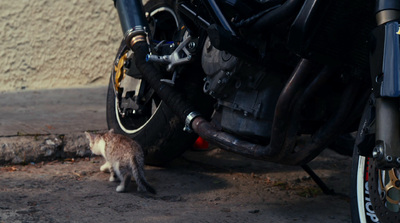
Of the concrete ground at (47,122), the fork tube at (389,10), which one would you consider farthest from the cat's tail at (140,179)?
the fork tube at (389,10)

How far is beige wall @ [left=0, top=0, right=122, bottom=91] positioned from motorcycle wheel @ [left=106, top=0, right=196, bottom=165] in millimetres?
2343

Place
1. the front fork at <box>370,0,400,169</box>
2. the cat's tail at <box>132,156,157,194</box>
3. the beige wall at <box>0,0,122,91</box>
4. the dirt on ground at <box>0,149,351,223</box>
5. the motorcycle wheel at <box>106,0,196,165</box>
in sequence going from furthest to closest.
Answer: the beige wall at <box>0,0,122,91</box>
the motorcycle wheel at <box>106,0,196,165</box>
the cat's tail at <box>132,156,157,194</box>
the dirt on ground at <box>0,149,351,223</box>
the front fork at <box>370,0,400,169</box>

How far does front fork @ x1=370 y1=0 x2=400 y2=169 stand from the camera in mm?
2025

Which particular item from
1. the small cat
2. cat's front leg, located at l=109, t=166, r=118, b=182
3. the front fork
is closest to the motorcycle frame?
the front fork

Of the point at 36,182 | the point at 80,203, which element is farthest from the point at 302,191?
the point at 36,182

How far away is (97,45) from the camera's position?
21.9 feet

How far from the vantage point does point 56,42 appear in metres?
6.46

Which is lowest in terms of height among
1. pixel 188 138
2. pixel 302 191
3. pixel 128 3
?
pixel 302 191

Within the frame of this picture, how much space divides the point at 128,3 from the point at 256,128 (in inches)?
54.8

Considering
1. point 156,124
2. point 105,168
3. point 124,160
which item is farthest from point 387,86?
point 105,168

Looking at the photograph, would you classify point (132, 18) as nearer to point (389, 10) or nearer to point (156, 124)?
point (156, 124)

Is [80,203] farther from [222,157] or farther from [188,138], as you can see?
[222,157]

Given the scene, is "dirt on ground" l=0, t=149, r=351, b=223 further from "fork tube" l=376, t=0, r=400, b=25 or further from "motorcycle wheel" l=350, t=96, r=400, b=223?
"fork tube" l=376, t=0, r=400, b=25

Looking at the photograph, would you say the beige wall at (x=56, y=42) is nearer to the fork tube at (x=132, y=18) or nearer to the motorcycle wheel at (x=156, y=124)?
the motorcycle wheel at (x=156, y=124)
